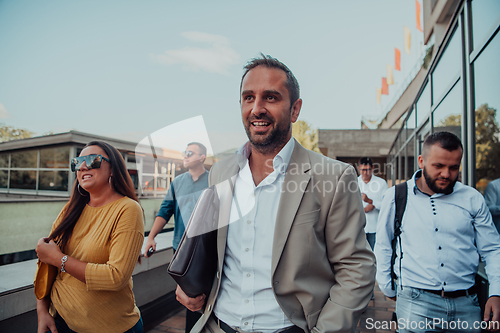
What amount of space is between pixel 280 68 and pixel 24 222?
5.04m

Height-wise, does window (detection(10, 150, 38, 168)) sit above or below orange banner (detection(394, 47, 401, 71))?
below

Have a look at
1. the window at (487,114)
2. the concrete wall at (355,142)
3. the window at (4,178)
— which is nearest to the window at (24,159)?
the window at (4,178)

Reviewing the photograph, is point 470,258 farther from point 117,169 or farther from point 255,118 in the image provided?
point 117,169

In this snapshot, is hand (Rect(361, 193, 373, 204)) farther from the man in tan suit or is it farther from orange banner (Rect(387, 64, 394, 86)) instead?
orange banner (Rect(387, 64, 394, 86))

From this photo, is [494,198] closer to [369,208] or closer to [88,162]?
[369,208]

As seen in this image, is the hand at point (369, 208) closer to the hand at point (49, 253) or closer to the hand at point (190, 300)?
the hand at point (190, 300)

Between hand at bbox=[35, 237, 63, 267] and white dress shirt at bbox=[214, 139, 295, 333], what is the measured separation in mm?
977

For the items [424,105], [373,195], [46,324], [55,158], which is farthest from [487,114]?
[55,158]

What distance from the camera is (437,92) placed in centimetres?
486

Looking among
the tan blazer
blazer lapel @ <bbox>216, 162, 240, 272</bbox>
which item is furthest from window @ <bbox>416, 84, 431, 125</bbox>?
blazer lapel @ <bbox>216, 162, 240, 272</bbox>

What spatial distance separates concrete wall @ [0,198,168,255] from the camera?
3838mm

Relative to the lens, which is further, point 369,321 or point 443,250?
point 369,321

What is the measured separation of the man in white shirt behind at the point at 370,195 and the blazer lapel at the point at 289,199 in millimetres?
3886

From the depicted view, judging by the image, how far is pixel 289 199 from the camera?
1.28 meters
